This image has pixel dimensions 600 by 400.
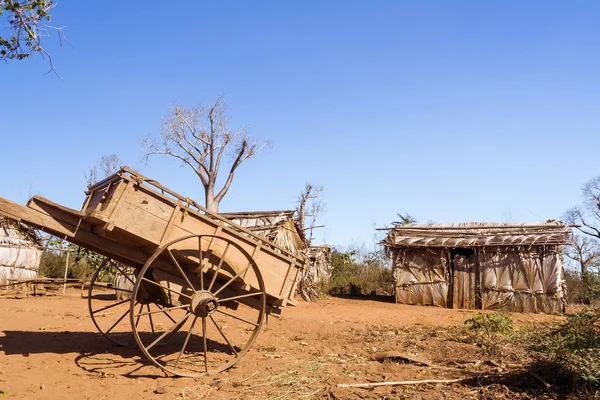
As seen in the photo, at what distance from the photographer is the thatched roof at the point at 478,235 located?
51.6 ft

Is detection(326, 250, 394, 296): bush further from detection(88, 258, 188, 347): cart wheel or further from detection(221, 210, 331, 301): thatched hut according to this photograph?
detection(88, 258, 188, 347): cart wheel

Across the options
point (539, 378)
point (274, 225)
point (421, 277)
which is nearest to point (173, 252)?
point (539, 378)

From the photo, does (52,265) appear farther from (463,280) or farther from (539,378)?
(539,378)

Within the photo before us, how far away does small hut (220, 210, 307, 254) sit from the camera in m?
16.6

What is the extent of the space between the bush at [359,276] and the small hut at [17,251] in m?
12.4

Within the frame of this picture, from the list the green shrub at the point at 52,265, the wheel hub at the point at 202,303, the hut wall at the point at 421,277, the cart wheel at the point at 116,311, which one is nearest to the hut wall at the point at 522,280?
the hut wall at the point at 421,277

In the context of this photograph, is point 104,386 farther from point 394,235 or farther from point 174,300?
point 394,235

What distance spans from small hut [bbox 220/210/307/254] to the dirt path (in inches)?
257

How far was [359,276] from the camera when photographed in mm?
23141

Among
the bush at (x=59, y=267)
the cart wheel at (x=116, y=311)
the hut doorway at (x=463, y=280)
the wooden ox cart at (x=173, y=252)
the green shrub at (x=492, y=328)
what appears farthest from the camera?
the bush at (x=59, y=267)

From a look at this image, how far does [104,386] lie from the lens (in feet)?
17.0

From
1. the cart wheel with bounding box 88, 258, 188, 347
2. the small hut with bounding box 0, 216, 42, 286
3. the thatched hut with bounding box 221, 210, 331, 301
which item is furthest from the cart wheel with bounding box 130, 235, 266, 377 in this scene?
the small hut with bounding box 0, 216, 42, 286

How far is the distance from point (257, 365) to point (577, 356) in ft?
12.5

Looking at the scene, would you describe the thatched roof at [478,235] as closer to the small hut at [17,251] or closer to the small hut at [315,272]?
the small hut at [315,272]
